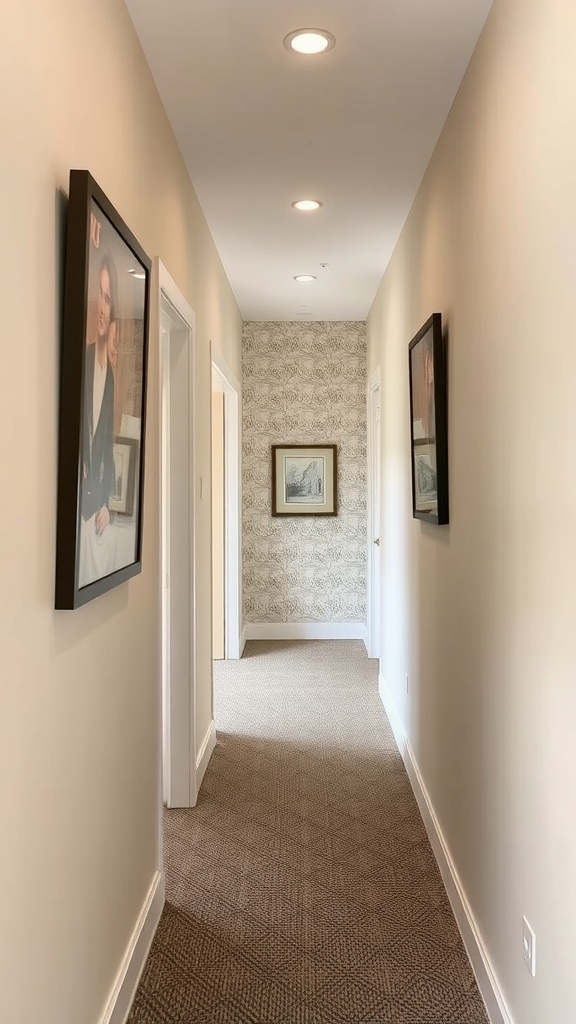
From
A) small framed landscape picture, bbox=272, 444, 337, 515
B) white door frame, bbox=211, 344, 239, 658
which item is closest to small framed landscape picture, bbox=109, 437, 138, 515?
white door frame, bbox=211, 344, 239, 658

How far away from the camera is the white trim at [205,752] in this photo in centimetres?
343

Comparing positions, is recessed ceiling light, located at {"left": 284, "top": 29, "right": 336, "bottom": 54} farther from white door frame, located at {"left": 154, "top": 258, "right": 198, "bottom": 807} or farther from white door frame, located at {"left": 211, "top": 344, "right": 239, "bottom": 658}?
white door frame, located at {"left": 211, "top": 344, "right": 239, "bottom": 658}

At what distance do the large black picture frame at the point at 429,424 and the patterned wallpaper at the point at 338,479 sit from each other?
3.02 meters

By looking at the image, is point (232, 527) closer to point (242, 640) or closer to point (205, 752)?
point (242, 640)

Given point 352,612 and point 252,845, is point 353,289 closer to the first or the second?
point 352,612

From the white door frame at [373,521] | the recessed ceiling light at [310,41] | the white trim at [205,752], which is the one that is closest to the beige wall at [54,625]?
the recessed ceiling light at [310,41]

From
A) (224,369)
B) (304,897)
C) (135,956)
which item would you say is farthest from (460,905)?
(224,369)

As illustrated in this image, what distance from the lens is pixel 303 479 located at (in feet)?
20.9

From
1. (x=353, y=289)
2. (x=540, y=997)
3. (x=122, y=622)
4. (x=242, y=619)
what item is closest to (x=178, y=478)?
(x=122, y=622)

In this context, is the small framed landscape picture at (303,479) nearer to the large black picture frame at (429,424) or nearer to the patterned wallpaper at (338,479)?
the patterned wallpaper at (338,479)

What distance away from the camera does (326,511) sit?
641 centimetres

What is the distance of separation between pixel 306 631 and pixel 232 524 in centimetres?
130

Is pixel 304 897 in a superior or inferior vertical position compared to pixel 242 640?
inferior

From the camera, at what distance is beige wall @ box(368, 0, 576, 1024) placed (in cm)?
144
